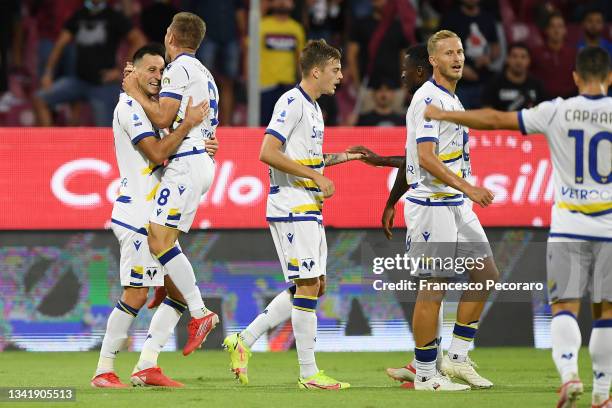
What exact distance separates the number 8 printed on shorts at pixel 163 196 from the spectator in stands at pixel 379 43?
20.6ft

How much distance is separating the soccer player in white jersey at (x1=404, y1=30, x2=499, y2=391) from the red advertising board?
2.87 m

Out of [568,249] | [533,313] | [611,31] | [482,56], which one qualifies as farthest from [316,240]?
[611,31]

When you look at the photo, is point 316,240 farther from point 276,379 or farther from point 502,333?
point 502,333

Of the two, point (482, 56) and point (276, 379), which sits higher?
point (482, 56)

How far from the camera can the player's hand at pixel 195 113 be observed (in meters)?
8.98

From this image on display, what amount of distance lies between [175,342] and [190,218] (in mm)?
3093

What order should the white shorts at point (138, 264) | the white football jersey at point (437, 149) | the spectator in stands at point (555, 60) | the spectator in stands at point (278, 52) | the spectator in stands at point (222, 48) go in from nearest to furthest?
the white football jersey at point (437, 149)
the white shorts at point (138, 264)
the spectator in stands at point (278, 52)
the spectator in stands at point (555, 60)
the spectator in stands at point (222, 48)

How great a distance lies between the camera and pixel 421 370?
28.6ft

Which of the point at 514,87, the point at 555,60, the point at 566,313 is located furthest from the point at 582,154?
the point at 555,60

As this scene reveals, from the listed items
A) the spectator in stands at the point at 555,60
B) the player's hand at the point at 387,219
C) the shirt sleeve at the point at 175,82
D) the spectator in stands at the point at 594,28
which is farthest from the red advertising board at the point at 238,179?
the spectator in stands at the point at 594,28

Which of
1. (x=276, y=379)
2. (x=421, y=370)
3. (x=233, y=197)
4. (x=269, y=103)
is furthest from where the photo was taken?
(x=269, y=103)

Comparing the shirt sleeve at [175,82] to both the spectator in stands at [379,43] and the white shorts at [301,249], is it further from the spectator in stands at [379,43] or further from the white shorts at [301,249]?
the spectator in stands at [379,43]

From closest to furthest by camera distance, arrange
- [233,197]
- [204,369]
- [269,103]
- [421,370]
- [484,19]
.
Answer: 1. [421,370]
2. [204,369]
3. [233,197]
4. [269,103]
5. [484,19]

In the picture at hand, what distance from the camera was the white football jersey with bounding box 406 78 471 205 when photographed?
8781 millimetres
